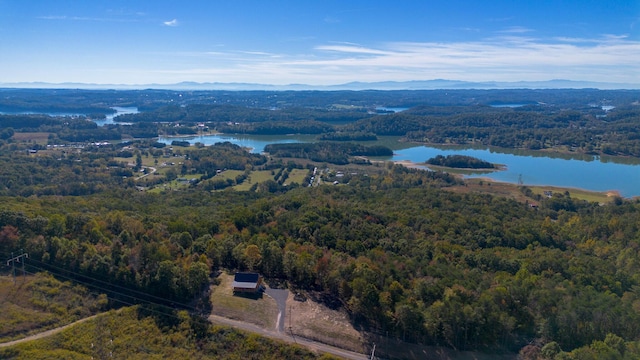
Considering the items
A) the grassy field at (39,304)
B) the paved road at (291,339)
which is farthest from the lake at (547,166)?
the grassy field at (39,304)

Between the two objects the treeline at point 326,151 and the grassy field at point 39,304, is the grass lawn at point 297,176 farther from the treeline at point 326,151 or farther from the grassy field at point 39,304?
the grassy field at point 39,304

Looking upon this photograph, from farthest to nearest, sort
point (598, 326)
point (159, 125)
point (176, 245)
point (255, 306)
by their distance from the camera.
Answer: point (159, 125) → point (176, 245) → point (255, 306) → point (598, 326)

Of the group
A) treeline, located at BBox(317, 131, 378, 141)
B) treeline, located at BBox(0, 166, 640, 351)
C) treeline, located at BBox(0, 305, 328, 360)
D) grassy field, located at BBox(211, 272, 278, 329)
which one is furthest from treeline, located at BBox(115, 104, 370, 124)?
treeline, located at BBox(0, 305, 328, 360)

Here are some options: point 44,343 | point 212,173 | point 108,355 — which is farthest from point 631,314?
point 212,173

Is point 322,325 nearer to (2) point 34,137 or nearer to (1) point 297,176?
(1) point 297,176

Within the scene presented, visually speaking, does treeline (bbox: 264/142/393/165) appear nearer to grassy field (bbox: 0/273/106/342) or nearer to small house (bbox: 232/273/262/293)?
small house (bbox: 232/273/262/293)

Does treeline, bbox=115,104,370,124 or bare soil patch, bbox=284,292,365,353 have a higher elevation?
treeline, bbox=115,104,370,124

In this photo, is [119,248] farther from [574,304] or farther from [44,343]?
[574,304]

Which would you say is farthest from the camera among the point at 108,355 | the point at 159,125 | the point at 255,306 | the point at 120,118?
the point at 120,118
